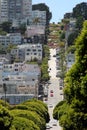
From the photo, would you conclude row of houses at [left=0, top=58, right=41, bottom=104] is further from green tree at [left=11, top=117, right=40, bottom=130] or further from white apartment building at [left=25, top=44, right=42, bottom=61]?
green tree at [left=11, top=117, right=40, bottom=130]

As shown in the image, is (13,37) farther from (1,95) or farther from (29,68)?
(1,95)

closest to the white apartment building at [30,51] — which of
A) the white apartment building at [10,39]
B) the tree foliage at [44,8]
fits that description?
the white apartment building at [10,39]

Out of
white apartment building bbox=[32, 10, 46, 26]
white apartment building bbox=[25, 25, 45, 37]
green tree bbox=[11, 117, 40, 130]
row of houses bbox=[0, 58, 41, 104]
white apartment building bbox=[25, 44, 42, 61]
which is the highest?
green tree bbox=[11, 117, 40, 130]

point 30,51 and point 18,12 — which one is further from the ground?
point 18,12

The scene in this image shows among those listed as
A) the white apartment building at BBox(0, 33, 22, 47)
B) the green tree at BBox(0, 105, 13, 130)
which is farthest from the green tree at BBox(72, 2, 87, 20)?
the green tree at BBox(0, 105, 13, 130)

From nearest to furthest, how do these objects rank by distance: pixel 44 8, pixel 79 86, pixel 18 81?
1. pixel 79 86
2. pixel 18 81
3. pixel 44 8

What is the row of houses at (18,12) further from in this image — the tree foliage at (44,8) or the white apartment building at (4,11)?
the tree foliage at (44,8)

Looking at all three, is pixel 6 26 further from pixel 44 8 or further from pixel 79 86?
pixel 79 86

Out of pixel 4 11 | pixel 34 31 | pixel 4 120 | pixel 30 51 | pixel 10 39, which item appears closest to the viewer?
pixel 4 120

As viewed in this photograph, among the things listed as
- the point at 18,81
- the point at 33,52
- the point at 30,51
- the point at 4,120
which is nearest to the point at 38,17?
the point at 30,51
